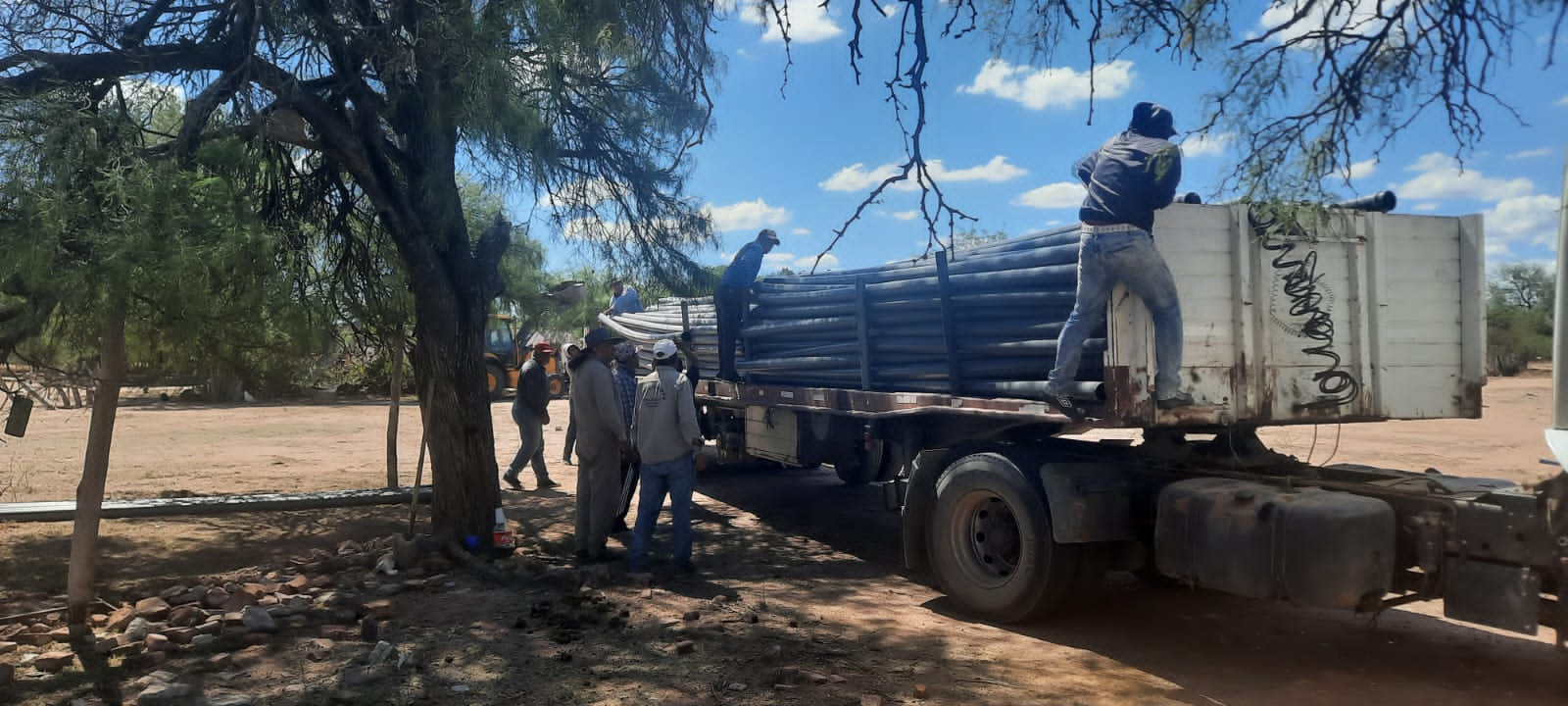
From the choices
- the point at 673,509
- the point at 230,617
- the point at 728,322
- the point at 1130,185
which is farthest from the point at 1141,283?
the point at 230,617

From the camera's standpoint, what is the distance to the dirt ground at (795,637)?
15.6 ft

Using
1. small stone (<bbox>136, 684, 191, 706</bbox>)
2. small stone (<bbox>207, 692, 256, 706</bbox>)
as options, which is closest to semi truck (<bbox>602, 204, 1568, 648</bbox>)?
small stone (<bbox>207, 692, 256, 706</bbox>)

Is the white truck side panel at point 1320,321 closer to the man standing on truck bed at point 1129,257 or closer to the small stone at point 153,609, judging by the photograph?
the man standing on truck bed at point 1129,257

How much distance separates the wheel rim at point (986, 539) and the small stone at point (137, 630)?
4761 mm

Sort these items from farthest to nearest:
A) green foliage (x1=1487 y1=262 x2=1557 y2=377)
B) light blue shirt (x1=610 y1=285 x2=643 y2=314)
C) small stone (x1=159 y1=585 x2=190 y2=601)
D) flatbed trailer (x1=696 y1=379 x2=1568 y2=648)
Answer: green foliage (x1=1487 y1=262 x2=1557 y2=377) < light blue shirt (x1=610 y1=285 x2=643 y2=314) < small stone (x1=159 y1=585 x2=190 y2=601) < flatbed trailer (x1=696 y1=379 x2=1568 y2=648)

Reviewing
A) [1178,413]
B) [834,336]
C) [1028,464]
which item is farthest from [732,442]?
[1178,413]

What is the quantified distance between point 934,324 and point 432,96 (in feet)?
12.6

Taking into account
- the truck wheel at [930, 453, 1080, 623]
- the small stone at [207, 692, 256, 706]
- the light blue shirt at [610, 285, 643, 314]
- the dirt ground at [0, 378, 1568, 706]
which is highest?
the light blue shirt at [610, 285, 643, 314]

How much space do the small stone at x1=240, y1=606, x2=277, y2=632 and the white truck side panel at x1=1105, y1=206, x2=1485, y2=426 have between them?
198 inches

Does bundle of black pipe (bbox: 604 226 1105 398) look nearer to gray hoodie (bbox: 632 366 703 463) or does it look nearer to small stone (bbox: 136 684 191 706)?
gray hoodie (bbox: 632 366 703 463)

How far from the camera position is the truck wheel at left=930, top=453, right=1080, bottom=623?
5.68 metres

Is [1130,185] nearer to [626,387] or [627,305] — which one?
[626,387]

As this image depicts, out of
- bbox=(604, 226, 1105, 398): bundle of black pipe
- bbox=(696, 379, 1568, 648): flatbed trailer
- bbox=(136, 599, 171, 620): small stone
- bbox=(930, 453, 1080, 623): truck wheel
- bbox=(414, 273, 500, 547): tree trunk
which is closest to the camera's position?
bbox=(696, 379, 1568, 648): flatbed trailer

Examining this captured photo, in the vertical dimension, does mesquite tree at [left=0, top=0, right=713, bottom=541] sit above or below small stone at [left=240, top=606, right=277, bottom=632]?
above
